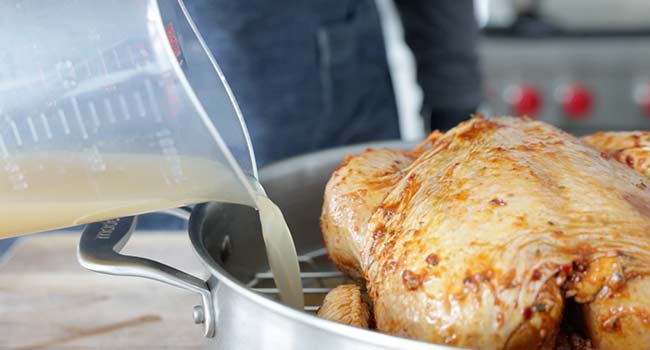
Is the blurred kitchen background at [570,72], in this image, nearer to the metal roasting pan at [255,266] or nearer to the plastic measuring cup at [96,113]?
the metal roasting pan at [255,266]

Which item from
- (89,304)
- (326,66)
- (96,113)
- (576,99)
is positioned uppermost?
(96,113)

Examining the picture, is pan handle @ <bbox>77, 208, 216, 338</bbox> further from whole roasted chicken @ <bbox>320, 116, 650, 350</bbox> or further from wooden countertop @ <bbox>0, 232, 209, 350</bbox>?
wooden countertop @ <bbox>0, 232, 209, 350</bbox>

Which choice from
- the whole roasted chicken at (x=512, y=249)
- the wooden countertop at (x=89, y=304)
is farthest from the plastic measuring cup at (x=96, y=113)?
the wooden countertop at (x=89, y=304)

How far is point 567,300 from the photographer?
82cm

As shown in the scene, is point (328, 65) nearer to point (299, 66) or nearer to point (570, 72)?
point (299, 66)

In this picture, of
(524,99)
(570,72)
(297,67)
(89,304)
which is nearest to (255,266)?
(89,304)

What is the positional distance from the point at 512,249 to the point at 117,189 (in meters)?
0.44

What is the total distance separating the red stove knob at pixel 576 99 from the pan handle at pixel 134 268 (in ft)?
7.53

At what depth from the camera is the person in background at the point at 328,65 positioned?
1749 millimetres

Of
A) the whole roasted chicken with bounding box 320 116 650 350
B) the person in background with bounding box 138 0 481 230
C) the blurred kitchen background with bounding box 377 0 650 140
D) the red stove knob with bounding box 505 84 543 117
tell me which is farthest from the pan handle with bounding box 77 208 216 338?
the red stove knob with bounding box 505 84 543 117

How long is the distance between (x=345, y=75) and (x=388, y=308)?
1.17m

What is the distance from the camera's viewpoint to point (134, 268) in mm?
836

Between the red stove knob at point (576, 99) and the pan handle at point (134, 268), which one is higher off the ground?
the pan handle at point (134, 268)

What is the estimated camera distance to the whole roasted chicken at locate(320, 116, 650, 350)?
2.42 feet
